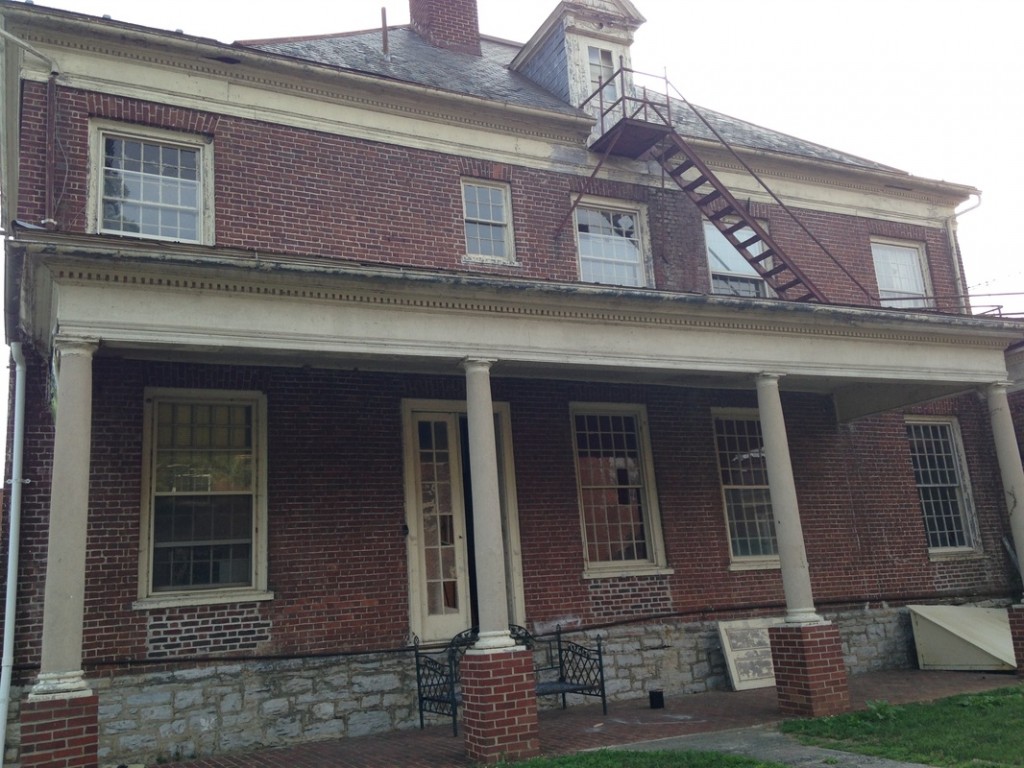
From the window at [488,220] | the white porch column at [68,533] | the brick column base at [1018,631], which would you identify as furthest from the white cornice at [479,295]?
the brick column base at [1018,631]

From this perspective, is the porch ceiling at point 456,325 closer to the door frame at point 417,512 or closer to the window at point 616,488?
the door frame at point 417,512

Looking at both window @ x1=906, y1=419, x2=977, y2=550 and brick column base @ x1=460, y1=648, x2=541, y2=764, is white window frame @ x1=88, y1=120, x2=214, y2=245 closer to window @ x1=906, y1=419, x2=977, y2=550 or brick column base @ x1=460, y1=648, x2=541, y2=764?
brick column base @ x1=460, y1=648, x2=541, y2=764

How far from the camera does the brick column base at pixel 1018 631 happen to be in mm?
11734

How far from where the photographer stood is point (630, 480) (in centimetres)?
1280

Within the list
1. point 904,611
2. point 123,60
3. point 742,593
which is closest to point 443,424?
point 742,593

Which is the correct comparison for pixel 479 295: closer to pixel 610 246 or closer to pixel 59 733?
pixel 610 246

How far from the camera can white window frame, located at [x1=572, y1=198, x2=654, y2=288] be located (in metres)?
13.6

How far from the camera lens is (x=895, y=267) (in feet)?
53.9

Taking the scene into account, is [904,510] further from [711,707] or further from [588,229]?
[588,229]

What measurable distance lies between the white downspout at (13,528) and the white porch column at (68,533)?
1.69 meters

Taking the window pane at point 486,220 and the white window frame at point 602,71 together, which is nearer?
the window pane at point 486,220

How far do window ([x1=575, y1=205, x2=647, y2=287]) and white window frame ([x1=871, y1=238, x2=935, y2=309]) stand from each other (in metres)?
4.92

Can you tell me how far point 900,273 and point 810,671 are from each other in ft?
30.8

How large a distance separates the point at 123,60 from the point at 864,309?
9.82m
